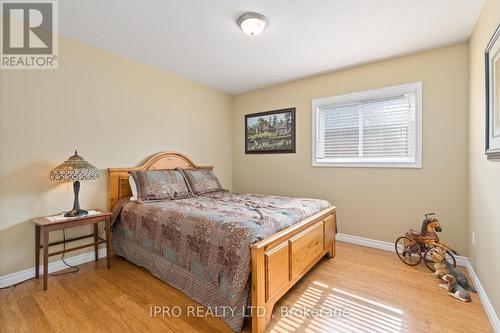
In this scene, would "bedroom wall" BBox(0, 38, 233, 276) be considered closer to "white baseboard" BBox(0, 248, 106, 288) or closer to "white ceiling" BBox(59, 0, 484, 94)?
"white baseboard" BBox(0, 248, 106, 288)

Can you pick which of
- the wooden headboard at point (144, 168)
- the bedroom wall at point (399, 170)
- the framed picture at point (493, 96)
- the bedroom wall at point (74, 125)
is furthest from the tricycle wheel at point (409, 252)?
the bedroom wall at point (74, 125)

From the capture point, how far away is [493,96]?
65.6 inches

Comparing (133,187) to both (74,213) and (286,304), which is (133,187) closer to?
(74,213)

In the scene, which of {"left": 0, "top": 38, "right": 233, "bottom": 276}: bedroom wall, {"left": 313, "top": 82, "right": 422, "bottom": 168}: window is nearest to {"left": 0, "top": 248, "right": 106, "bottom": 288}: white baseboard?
{"left": 0, "top": 38, "right": 233, "bottom": 276}: bedroom wall

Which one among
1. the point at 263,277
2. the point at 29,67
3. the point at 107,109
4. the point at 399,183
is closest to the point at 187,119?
the point at 107,109

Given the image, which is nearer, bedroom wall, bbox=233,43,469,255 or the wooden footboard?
the wooden footboard

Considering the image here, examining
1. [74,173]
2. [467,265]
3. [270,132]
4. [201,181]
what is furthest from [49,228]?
[467,265]

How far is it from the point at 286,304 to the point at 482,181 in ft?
6.25

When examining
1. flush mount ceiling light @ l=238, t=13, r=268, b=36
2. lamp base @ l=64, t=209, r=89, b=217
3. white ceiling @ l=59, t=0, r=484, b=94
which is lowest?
lamp base @ l=64, t=209, r=89, b=217

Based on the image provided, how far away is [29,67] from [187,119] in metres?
1.88

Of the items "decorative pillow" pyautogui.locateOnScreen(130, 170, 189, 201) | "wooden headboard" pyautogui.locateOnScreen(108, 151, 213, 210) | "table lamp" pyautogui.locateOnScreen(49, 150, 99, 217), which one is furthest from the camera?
"wooden headboard" pyautogui.locateOnScreen(108, 151, 213, 210)

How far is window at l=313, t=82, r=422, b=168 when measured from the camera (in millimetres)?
2877

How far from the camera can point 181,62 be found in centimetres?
313

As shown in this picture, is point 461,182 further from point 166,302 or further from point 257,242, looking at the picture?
point 166,302
